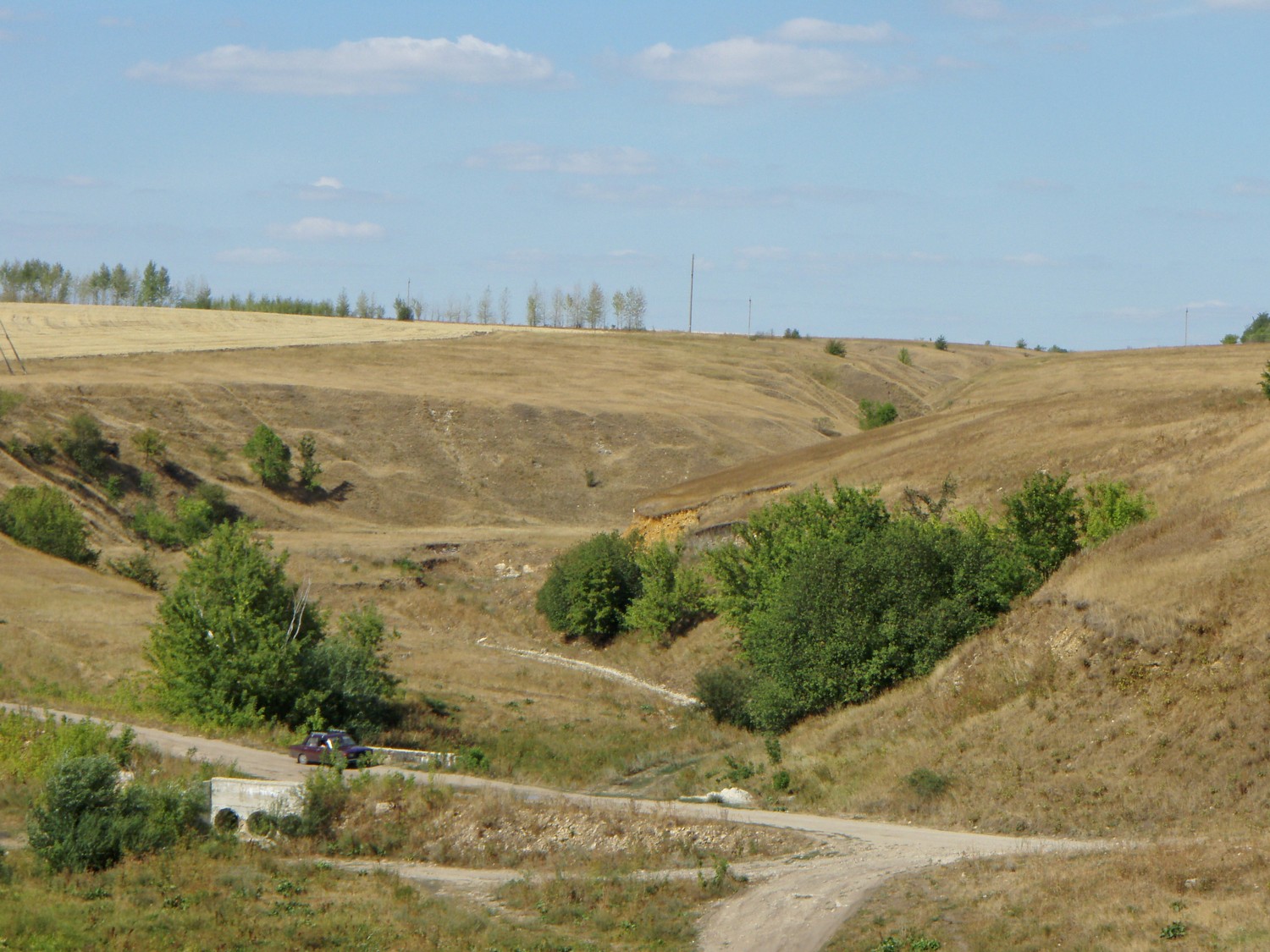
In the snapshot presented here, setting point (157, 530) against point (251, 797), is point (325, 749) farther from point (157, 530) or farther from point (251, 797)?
point (157, 530)

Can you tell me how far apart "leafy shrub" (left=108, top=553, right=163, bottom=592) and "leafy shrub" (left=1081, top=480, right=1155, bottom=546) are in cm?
4054

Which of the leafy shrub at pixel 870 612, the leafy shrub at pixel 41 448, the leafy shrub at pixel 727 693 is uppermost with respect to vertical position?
the leafy shrub at pixel 41 448

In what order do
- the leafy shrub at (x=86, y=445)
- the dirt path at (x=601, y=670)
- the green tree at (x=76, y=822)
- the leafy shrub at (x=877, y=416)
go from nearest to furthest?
the green tree at (x=76, y=822), the dirt path at (x=601, y=670), the leafy shrub at (x=86, y=445), the leafy shrub at (x=877, y=416)

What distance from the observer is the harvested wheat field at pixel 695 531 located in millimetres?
25234

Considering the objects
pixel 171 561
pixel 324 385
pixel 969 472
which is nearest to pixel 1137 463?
pixel 969 472

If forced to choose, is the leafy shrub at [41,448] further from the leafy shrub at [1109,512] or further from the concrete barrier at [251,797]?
the leafy shrub at [1109,512]

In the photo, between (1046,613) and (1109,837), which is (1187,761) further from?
(1046,613)

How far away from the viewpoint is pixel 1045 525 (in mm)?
40969

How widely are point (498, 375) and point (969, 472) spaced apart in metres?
67.3

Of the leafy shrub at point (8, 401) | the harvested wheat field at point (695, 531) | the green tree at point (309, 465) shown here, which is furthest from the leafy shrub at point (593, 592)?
the leafy shrub at point (8, 401)

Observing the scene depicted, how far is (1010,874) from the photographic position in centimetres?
1739

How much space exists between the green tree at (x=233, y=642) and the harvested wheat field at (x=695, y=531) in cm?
215

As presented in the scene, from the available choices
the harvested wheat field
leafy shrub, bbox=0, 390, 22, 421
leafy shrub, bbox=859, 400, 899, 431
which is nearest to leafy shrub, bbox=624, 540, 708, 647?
the harvested wheat field

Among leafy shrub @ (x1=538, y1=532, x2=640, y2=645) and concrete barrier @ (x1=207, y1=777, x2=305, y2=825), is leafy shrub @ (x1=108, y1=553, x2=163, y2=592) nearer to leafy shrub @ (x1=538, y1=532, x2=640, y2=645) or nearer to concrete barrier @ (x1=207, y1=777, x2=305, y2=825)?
leafy shrub @ (x1=538, y1=532, x2=640, y2=645)
